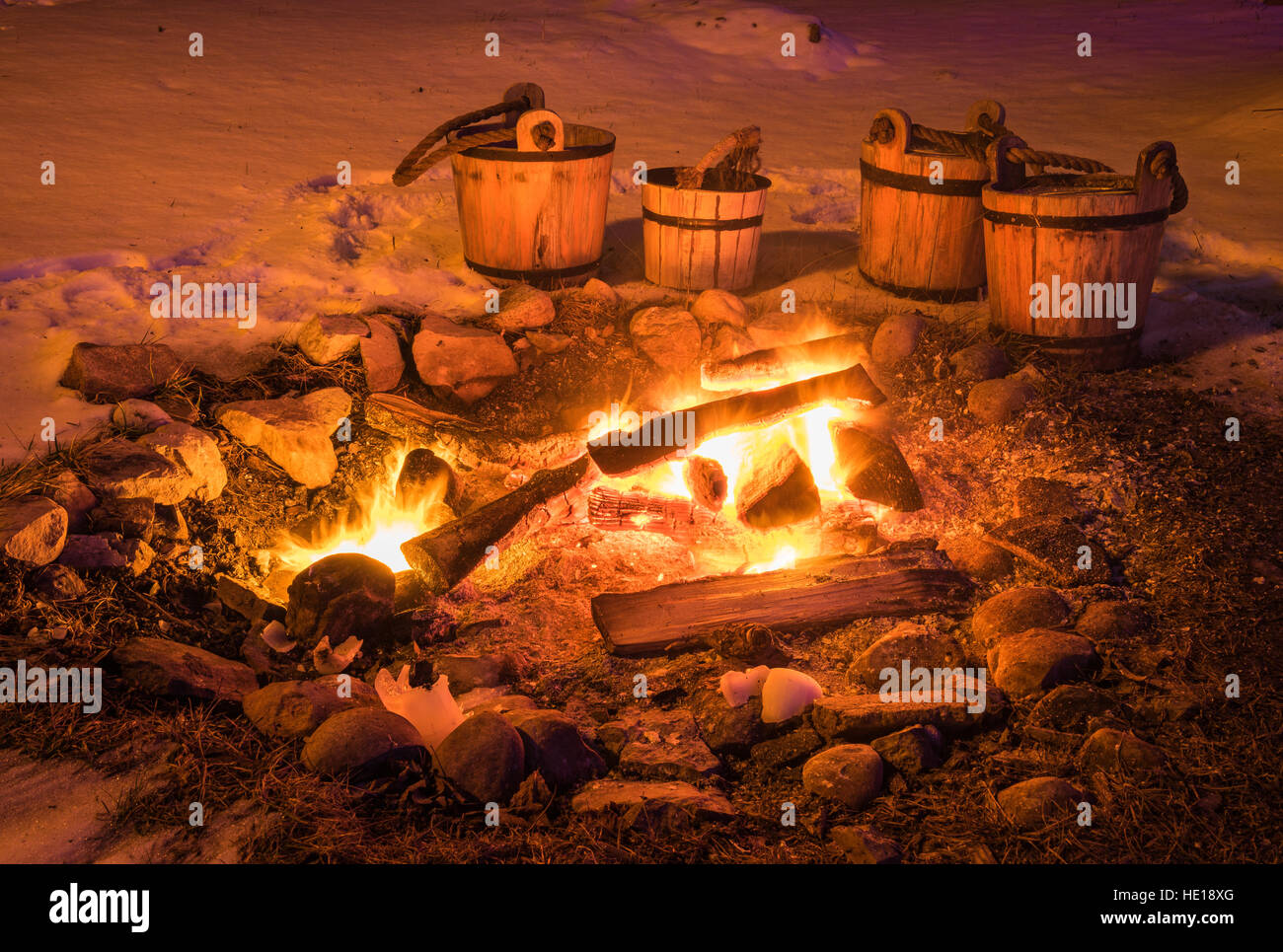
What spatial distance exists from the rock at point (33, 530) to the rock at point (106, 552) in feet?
0.18

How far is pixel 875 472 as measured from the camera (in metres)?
5.15

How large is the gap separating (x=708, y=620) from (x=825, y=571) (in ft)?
2.14

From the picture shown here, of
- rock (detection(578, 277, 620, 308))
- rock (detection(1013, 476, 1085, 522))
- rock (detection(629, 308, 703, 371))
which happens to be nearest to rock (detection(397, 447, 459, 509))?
rock (detection(629, 308, 703, 371))

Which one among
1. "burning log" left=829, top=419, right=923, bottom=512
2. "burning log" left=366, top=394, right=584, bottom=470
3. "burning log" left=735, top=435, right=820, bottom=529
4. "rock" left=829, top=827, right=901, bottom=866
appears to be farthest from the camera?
"burning log" left=366, top=394, right=584, bottom=470

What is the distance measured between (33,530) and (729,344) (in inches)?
146

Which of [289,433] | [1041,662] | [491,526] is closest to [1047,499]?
[1041,662]

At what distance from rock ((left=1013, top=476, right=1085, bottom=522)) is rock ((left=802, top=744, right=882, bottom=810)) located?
2.06 metres

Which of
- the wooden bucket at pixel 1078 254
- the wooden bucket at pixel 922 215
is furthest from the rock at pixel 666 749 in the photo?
the wooden bucket at pixel 922 215

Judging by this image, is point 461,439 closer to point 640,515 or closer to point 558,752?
point 640,515

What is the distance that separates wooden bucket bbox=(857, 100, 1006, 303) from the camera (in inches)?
251

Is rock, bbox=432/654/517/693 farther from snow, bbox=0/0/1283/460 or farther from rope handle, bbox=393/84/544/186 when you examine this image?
rope handle, bbox=393/84/544/186

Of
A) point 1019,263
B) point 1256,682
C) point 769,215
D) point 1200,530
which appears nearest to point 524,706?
point 1256,682

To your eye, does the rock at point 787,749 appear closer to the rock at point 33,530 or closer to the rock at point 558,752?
the rock at point 558,752

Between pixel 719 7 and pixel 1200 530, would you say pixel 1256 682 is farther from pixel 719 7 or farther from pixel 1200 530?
pixel 719 7
